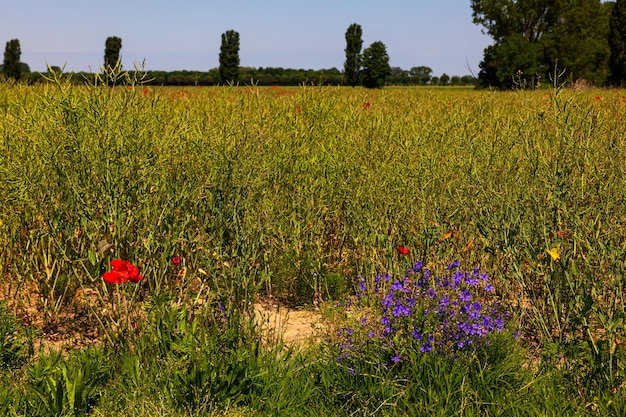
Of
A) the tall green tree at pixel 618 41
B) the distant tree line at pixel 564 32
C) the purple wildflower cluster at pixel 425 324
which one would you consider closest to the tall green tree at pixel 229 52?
the distant tree line at pixel 564 32

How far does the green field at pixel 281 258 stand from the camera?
2645 mm

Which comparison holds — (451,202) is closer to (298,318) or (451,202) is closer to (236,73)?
(298,318)

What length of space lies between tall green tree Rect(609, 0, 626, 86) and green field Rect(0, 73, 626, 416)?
37072 millimetres

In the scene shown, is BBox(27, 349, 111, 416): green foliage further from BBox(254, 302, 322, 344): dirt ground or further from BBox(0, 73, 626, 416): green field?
BBox(254, 302, 322, 344): dirt ground

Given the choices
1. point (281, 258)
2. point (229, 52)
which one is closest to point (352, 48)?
point (229, 52)

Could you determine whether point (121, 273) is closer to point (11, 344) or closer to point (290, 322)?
point (11, 344)

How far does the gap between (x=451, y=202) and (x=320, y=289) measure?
3.59 feet

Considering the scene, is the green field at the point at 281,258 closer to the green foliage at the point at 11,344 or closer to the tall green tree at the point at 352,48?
the green foliage at the point at 11,344

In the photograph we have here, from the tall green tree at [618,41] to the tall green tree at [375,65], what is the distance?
1427 cm

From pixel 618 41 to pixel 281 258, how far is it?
39.1 meters

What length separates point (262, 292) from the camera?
4148 millimetres

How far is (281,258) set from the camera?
13.9 feet

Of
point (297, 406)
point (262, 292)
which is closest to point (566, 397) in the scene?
point (297, 406)

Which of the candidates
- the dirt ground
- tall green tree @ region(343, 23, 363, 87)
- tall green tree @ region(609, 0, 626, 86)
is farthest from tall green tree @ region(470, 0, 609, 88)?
the dirt ground
